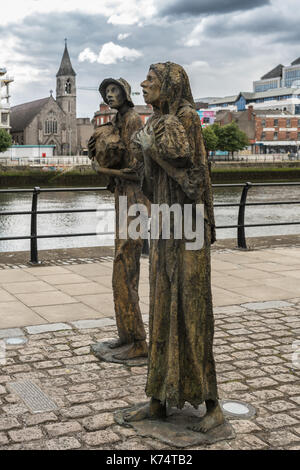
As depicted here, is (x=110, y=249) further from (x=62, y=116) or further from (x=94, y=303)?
(x=62, y=116)

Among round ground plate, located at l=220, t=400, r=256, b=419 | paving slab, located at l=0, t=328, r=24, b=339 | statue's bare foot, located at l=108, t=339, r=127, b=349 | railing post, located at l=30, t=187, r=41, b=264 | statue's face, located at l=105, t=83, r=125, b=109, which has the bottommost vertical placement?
round ground plate, located at l=220, t=400, r=256, b=419

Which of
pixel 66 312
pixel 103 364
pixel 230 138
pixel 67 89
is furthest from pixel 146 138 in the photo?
pixel 67 89

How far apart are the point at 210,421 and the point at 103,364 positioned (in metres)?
1.44

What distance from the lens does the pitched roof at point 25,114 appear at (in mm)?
107812

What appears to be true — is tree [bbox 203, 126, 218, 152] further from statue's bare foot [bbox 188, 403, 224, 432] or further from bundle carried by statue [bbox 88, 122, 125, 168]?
statue's bare foot [bbox 188, 403, 224, 432]

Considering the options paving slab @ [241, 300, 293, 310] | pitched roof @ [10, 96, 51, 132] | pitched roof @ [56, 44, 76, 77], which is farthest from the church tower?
paving slab @ [241, 300, 293, 310]

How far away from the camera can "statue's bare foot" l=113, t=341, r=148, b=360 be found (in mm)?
4922

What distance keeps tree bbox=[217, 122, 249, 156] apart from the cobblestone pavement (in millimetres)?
84296

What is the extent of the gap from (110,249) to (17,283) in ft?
9.23

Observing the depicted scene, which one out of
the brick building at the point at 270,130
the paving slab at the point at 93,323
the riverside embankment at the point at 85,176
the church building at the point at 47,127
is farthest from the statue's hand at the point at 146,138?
the church building at the point at 47,127

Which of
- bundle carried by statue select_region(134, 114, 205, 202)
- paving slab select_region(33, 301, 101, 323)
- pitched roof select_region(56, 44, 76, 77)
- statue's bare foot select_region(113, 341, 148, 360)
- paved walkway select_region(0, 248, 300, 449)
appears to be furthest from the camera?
pitched roof select_region(56, 44, 76, 77)

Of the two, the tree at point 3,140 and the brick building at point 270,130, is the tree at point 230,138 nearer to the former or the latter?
the brick building at point 270,130
